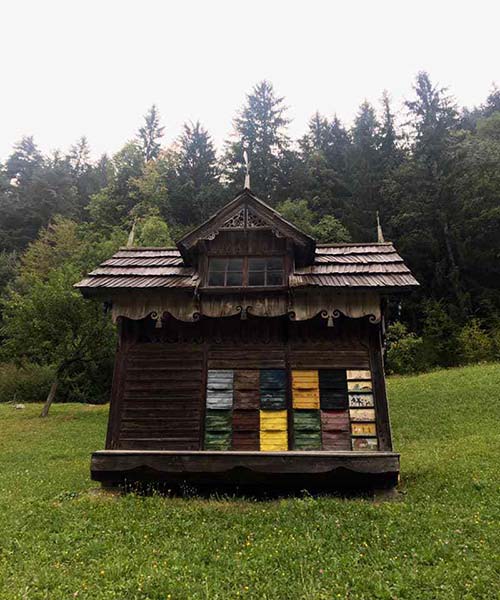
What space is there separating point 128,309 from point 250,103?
44.6 m

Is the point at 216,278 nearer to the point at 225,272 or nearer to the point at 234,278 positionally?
the point at 225,272

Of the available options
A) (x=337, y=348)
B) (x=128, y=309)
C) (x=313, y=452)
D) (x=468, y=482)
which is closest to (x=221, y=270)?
(x=128, y=309)

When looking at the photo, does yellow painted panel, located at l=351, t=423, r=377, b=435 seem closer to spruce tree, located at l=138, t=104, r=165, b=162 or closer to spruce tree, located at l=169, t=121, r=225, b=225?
spruce tree, located at l=169, t=121, r=225, b=225

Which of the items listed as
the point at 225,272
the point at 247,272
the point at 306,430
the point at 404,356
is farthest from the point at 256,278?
the point at 404,356

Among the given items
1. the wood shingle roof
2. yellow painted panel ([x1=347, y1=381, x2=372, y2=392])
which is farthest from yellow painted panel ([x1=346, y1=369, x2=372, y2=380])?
the wood shingle roof

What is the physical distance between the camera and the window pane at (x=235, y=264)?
38.7 ft

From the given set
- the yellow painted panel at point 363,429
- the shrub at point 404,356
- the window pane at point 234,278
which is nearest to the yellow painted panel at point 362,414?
the yellow painted panel at point 363,429

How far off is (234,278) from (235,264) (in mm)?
411

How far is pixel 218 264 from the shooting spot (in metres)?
11.9

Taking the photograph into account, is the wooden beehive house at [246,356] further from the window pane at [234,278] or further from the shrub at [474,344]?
the shrub at [474,344]

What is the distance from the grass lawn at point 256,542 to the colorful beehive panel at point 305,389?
218 cm

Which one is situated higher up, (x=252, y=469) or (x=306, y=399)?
(x=306, y=399)

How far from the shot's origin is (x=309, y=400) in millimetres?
10828

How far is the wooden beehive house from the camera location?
10133 millimetres
